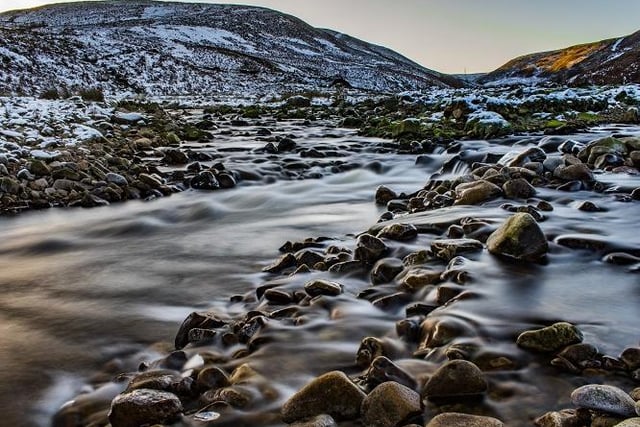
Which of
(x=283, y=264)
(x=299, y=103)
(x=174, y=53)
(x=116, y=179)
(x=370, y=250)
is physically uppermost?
(x=174, y=53)

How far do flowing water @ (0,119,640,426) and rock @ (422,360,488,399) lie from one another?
0.11 meters

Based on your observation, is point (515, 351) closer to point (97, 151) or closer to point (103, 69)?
point (97, 151)

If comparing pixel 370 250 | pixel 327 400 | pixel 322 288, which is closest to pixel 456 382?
pixel 327 400

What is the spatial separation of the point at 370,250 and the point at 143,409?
8.22ft

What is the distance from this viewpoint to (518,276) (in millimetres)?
3965

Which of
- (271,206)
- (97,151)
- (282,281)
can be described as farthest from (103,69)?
(282,281)

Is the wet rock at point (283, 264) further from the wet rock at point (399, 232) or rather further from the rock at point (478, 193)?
the rock at point (478, 193)

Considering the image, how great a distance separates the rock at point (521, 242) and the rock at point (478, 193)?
6.00 ft

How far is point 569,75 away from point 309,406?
286 ft

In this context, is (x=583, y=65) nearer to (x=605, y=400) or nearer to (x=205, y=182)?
(x=205, y=182)

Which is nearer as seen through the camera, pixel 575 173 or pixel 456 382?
→ pixel 456 382

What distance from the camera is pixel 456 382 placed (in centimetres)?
256

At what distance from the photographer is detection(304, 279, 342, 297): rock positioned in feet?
13.1

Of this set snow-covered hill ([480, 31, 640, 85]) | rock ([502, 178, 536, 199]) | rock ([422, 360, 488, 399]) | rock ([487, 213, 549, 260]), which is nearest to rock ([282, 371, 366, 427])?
rock ([422, 360, 488, 399])
